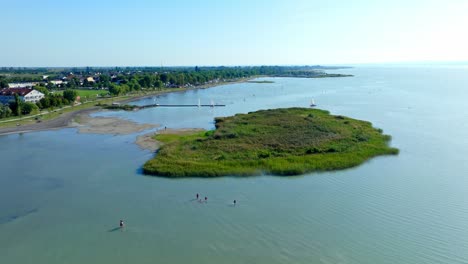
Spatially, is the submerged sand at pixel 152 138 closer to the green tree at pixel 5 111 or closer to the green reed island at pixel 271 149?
the green reed island at pixel 271 149

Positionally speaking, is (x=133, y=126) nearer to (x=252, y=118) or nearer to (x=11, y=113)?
(x=252, y=118)

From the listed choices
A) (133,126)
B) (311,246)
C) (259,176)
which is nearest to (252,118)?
(133,126)

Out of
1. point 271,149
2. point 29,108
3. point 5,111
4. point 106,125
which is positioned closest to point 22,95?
point 29,108

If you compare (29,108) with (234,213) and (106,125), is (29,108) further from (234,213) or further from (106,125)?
(234,213)

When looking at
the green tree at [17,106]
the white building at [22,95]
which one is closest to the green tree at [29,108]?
the green tree at [17,106]

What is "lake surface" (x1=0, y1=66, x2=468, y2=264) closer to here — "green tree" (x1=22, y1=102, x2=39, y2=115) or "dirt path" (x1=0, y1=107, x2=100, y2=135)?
"dirt path" (x1=0, y1=107, x2=100, y2=135)
